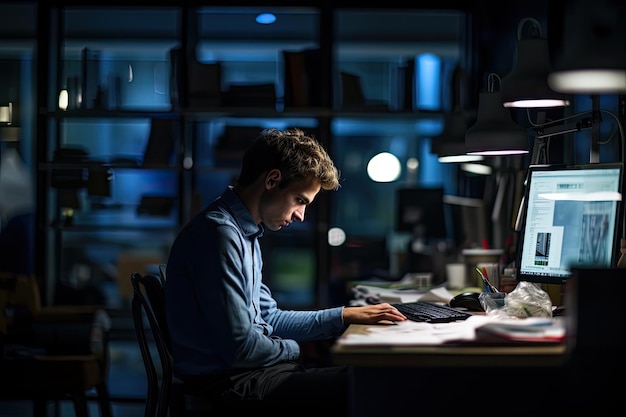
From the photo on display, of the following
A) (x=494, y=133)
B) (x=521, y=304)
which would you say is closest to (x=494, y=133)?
(x=494, y=133)

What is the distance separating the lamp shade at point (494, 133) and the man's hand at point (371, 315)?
790mm

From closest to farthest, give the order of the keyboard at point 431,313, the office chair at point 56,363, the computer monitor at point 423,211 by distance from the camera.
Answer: the keyboard at point 431,313 → the office chair at point 56,363 → the computer monitor at point 423,211

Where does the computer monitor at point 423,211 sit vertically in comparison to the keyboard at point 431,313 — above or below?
above

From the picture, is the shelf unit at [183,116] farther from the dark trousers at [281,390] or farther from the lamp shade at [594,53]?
the lamp shade at [594,53]

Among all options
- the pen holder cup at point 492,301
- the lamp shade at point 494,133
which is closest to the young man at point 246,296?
the pen holder cup at point 492,301

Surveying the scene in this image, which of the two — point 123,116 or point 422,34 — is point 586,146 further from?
point 422,34

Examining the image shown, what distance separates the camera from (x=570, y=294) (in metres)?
1.90

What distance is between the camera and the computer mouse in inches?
115

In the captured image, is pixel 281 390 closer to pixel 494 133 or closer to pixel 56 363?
pixel 494 133

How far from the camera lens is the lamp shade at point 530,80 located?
264 centimetres

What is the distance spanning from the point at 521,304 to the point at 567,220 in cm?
31

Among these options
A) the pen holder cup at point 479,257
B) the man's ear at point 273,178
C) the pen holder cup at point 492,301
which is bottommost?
the pen holder cup at point 492,301

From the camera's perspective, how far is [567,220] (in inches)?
103

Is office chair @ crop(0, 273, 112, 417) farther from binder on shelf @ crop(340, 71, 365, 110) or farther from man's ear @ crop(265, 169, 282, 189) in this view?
binder on shelf @ crop(340, 71, 365, 110)
